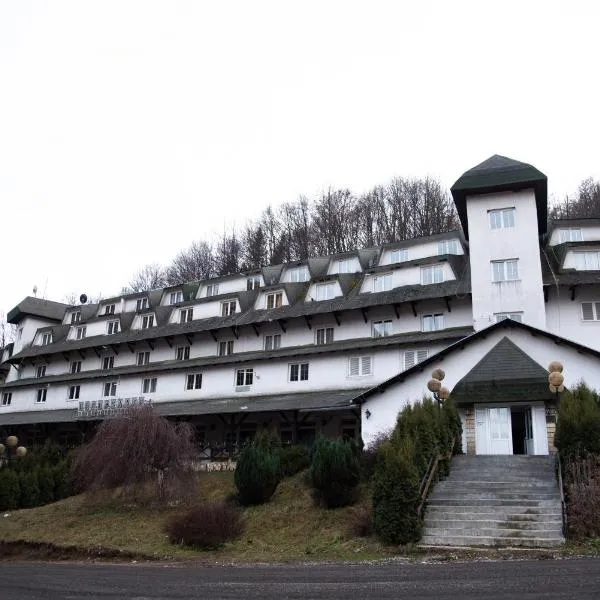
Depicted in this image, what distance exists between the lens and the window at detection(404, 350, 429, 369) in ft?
101

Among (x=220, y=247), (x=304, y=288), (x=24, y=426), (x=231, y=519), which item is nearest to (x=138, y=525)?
(x=231, y=519)

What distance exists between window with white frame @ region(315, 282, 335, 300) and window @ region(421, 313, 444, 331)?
6354 mm

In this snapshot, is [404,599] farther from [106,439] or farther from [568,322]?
[568,322]

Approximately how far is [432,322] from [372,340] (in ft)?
10.7

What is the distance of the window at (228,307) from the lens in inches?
1587

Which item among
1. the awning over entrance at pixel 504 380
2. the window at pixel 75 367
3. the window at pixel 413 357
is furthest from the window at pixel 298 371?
the window at pixel 75 367

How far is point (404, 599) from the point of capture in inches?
380

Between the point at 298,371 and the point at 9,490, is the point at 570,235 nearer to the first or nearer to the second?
the point at 298,371

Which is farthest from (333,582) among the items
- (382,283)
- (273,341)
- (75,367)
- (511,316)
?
(75,367)

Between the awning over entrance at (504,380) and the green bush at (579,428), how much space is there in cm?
459

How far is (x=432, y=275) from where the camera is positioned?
3378 cm

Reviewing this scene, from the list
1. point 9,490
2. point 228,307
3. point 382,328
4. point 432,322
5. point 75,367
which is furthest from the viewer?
point 75,367

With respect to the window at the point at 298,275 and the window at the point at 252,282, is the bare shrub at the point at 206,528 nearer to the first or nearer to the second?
the window at the point at 298,275

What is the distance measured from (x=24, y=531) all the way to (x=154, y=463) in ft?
16.9
